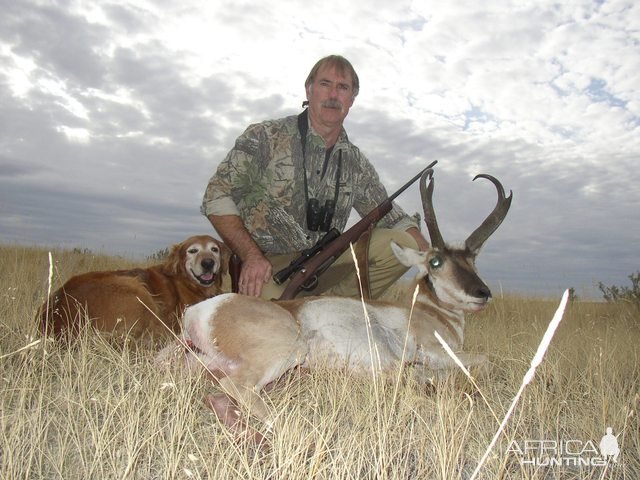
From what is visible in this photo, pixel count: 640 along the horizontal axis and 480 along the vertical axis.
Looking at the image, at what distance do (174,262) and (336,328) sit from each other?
301 cm

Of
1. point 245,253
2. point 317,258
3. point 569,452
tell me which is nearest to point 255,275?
point 245,253

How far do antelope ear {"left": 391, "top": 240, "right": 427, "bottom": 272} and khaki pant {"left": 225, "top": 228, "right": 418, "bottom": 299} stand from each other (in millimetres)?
1420

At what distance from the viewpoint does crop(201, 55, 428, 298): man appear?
6.52 m

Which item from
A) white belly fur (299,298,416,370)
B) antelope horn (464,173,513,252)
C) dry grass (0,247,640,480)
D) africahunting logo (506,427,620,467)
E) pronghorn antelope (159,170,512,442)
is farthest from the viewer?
antelope horn (464,173,513,252)

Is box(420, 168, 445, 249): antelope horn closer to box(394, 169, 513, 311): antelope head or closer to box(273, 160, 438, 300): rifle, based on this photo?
box(394, 169, 513, 311): antelope head

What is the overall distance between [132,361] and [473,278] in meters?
2.80

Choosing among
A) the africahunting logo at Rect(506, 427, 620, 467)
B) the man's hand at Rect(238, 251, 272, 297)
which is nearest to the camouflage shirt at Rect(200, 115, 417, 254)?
the man's hand at Rect(238, 251, 272, 297)

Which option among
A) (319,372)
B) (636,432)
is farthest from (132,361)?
(636,432)

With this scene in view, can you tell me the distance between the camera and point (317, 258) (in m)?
5.53

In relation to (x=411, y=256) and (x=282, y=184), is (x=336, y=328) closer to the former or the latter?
(x=411, y=256)

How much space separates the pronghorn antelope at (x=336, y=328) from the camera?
3.30 metres

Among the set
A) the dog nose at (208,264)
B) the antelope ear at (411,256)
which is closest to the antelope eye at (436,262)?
the antelope ear at (411,256)

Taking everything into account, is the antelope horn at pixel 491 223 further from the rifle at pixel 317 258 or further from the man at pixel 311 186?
the man at pixel 311 186

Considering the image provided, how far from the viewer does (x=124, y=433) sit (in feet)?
8.87
